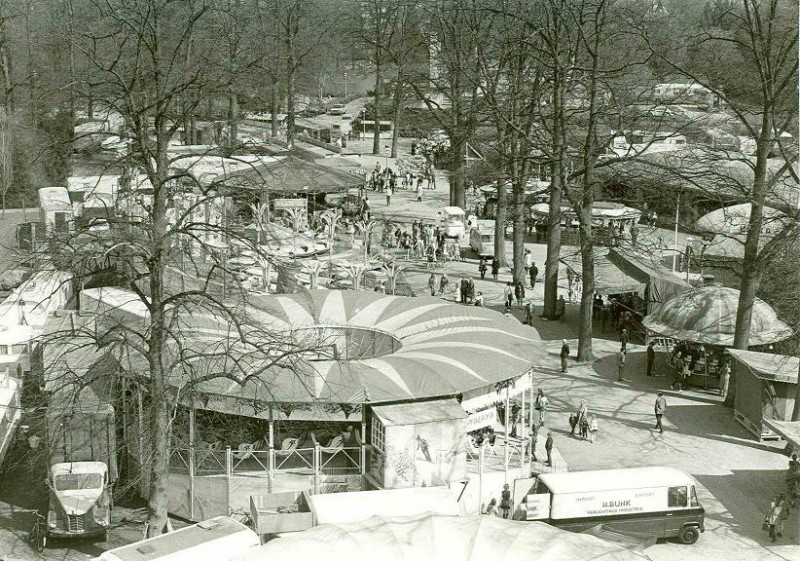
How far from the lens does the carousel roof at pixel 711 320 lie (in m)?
33.6

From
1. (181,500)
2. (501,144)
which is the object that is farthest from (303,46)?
(181,500)

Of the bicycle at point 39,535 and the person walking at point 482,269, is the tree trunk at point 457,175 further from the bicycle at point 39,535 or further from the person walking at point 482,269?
the bicycle at point 39,535

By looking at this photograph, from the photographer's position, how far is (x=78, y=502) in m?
22.6

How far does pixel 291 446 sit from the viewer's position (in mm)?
24375

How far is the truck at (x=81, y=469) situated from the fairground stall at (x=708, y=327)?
17667 mm

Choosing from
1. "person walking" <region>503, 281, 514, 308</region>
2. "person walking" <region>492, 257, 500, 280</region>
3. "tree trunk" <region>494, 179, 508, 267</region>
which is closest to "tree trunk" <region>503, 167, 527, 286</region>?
"person walking" <region>492, 257, 500, 280</region>

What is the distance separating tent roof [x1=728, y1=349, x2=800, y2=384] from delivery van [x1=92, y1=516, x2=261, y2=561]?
15930 millimetres

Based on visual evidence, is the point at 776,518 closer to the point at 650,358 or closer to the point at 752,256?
the point at 752,256

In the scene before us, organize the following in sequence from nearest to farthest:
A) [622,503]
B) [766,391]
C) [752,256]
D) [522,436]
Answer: [622,503] → [522,436] → [766,391] → [752,256]

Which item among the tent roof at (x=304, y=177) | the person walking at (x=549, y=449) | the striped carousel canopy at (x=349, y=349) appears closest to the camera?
the striped carousel canopy at (x=349, y=349)

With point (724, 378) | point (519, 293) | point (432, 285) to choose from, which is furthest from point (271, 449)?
point (432, 285)

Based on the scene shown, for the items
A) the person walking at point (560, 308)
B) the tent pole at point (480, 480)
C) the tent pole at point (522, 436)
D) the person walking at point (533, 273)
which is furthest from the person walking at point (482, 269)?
the tent pole at point (480, 480)

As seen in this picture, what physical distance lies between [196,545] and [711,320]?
20.7 meters

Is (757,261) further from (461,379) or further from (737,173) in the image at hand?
(737,173)
